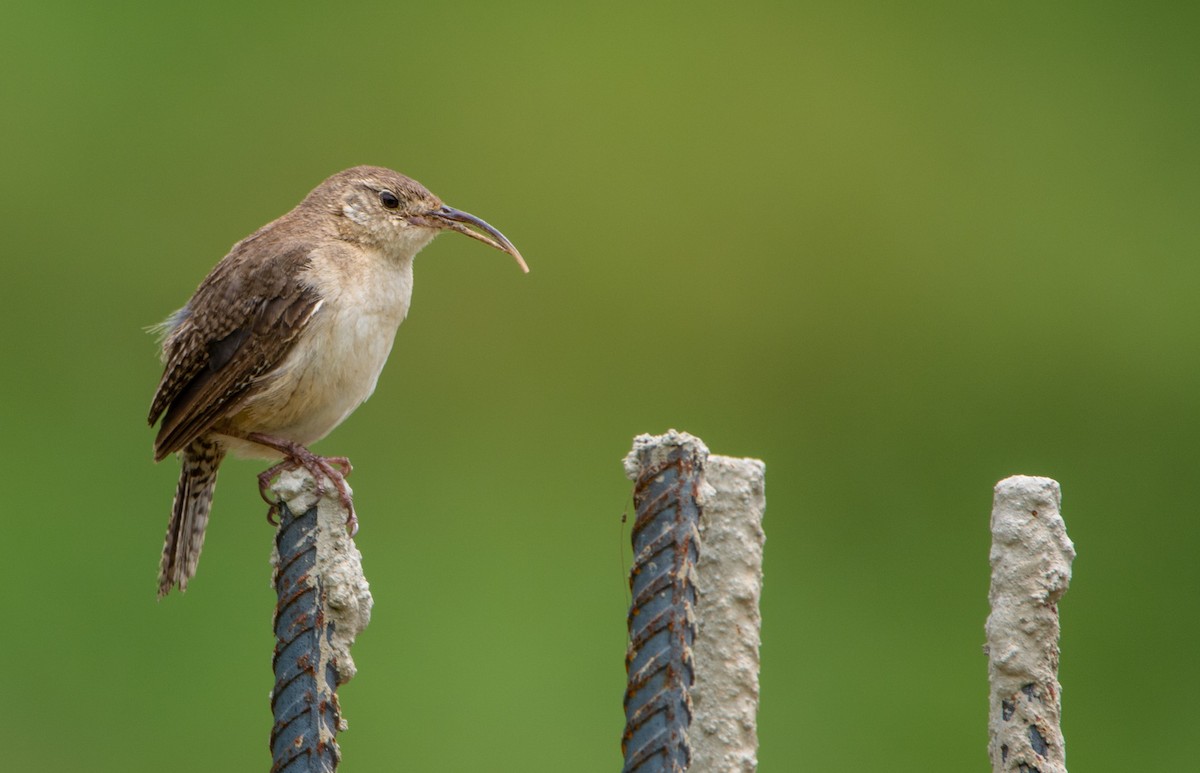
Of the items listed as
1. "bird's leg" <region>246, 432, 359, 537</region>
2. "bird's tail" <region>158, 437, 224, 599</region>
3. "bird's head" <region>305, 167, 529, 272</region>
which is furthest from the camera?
"bird's head" <region>305, 167, 529, 272</region>

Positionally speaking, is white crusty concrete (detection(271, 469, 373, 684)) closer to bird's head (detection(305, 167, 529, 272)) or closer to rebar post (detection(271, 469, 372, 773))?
rebar post (detection(271, 469, 372, 773))

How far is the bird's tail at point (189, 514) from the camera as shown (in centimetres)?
269

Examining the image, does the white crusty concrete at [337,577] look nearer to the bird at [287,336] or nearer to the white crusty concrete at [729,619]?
the white crusty concrete at [729,619]

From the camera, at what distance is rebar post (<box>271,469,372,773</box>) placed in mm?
1558

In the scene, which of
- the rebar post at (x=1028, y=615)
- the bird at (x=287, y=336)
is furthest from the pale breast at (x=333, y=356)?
the rebar post at (x=1028, y=615)

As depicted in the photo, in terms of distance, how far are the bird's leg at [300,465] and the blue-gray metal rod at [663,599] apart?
569 millimetres

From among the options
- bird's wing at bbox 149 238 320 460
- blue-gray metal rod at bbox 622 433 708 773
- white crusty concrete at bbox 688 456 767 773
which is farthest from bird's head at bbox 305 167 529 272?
blue-gray metal rod at bbox 622 433 708 773

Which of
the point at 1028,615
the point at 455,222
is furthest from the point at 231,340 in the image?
the point at 1028,615

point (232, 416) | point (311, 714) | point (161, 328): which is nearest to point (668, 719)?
point (311, 714)

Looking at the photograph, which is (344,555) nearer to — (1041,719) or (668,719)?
(668,719)

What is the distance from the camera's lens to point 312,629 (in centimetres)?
156

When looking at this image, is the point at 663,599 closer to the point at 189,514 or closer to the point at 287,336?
the point at 287,336

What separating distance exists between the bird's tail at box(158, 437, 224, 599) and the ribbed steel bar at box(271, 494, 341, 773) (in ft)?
3.78

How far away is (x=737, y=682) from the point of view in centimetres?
169
